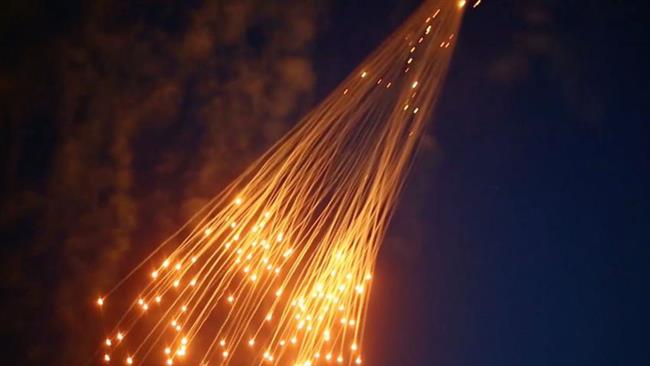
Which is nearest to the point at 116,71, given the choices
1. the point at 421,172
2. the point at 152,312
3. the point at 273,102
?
the point at 273,102

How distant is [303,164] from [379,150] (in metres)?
0.35

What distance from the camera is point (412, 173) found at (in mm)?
3023

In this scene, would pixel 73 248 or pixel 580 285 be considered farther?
pixel 73 248

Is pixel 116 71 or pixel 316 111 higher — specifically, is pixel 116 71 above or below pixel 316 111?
above

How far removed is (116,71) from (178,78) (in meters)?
0.29

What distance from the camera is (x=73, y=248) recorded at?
318 centimetres

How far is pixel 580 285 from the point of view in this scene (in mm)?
2855

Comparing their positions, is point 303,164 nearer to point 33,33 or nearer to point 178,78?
point 178,78

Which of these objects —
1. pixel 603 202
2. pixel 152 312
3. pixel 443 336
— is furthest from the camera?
pixel 152 312

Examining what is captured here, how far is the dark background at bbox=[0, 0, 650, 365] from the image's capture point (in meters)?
2.85

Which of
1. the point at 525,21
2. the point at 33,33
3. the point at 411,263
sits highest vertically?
the point at 33,33

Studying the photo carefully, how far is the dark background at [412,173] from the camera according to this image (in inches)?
112

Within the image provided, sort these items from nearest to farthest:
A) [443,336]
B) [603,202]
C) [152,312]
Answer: [603,202]
[443,336]
[152,312]

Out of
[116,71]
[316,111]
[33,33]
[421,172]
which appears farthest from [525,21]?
[33,33]
